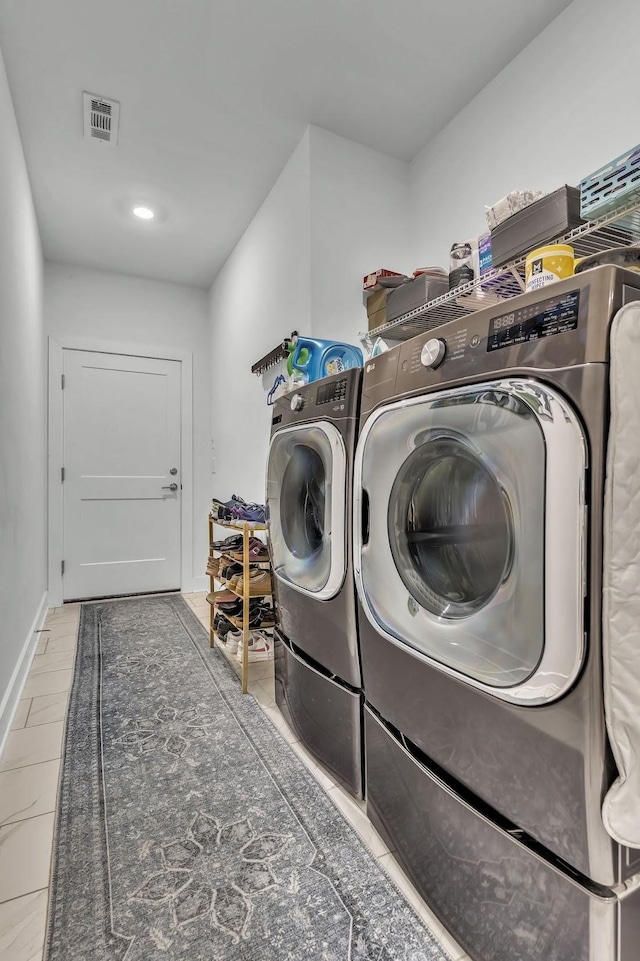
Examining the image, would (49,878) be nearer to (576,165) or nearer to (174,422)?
(576,165)

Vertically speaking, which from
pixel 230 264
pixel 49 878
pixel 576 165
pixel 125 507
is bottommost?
pixel 49 878

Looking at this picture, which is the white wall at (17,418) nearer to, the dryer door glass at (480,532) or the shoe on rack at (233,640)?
the shoe on rack at (233,640)

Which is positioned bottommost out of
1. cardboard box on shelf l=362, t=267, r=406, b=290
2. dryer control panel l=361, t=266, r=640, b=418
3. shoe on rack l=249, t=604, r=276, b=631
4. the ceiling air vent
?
shoe on rack l=249, t=604, r=276, b=631

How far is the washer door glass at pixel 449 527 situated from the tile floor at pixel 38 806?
704mm

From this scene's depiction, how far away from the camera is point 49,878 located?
1.08 metres

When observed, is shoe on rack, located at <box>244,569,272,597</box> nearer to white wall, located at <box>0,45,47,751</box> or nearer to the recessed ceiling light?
white wall, located at <box>0,45,47,751</box>

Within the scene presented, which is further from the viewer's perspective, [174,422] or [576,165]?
[174,422]

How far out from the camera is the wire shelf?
116 cm

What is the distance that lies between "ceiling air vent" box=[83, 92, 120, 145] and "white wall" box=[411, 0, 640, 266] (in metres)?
1.47

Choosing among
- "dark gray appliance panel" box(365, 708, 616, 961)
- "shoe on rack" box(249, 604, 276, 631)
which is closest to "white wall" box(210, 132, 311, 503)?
"shoe on rack" box(249, 604, 276, 631)

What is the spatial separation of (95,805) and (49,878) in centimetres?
23

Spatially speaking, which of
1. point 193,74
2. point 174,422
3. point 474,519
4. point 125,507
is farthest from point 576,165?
point 125,507

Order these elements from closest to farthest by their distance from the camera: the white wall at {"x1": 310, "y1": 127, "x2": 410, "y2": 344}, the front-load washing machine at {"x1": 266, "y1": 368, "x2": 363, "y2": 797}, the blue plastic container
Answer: the front-load washing machine at {"x1": 266, "y1": 368, "x2": 363, "y2": 797}
the blue plastic container
the white wall at {"x1": 310, "y1": 127, "x2": 410, "y2": 344}

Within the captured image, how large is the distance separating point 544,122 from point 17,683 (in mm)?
3011
